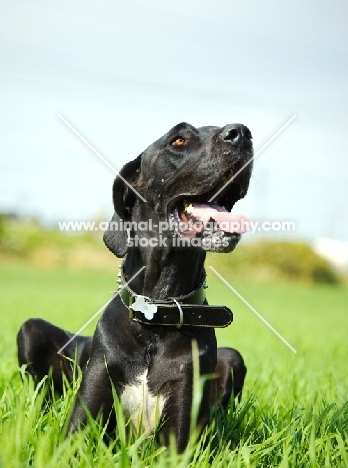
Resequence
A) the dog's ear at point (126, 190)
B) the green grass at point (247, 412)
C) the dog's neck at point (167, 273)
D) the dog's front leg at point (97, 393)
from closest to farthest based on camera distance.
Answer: the green grass at point (247, 412), the dog's front leg at point (97, 393), the dog's neck at point (167, 273), the dog's ear at point (126, 190)

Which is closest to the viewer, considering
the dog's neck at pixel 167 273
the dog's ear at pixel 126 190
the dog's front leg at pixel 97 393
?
the dog's front leg at pixel 97 393

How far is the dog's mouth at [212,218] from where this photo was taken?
356 centimetres

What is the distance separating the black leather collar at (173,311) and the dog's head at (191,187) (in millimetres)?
318

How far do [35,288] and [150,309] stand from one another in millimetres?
16153

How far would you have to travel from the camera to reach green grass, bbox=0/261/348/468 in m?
2.74

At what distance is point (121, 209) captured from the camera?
3887 millimetres

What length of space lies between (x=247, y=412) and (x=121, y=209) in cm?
151

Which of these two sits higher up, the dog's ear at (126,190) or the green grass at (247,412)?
the dog's ear at (126,190)

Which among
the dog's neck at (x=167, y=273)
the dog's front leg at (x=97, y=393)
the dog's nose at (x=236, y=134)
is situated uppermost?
the dog's nose at (x=236, y=134)

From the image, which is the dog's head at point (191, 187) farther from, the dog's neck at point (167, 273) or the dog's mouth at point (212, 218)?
the dog's neck at point (167, 273)

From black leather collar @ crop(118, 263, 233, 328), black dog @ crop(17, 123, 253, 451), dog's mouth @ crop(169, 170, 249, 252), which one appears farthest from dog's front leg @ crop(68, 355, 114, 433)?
dog's mouth @ crop(169, 170, 249, 252)

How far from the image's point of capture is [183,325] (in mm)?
3609

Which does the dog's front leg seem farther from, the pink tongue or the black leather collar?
the pink tongue

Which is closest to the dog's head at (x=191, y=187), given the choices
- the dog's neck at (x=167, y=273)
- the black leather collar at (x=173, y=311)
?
the dog's neck at (x=167, y=273)
